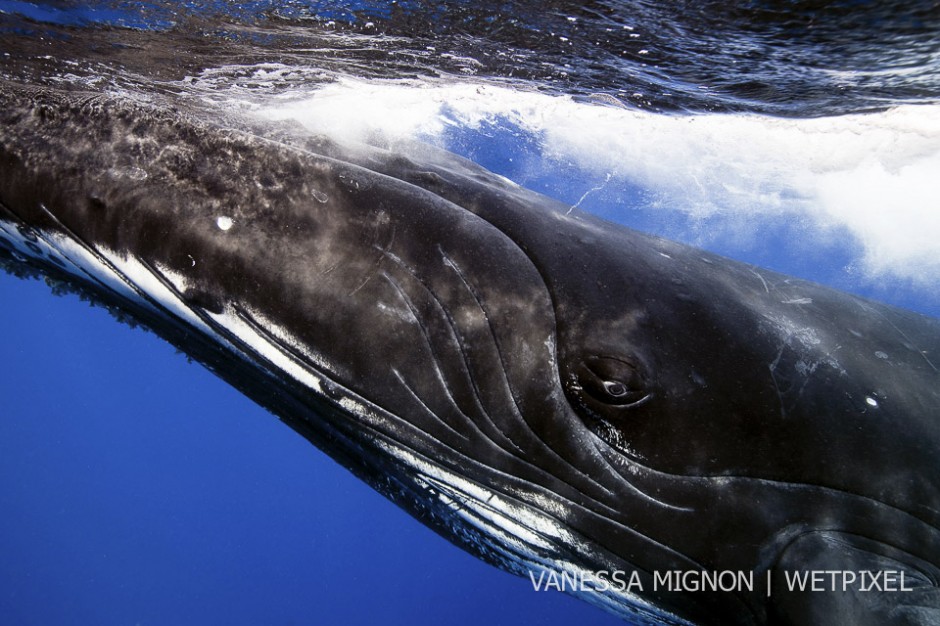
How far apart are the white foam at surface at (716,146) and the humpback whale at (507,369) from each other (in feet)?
5.71

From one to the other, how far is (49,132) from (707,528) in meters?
3.92

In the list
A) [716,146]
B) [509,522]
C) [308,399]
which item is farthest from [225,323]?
[716,146]

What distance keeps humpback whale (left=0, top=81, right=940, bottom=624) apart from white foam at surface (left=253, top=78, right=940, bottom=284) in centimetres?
174

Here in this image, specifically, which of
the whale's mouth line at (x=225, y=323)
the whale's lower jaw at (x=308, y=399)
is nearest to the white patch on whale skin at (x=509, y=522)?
the whale's lower jaw at (x=308, y=399)

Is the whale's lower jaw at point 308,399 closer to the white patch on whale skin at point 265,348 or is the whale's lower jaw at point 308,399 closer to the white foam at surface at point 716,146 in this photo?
the white patch on whale skin at point 265,348

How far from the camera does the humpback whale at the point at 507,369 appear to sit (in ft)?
8.32

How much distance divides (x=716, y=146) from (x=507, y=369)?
601 inches

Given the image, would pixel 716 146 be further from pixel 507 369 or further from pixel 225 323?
pixel 225 323

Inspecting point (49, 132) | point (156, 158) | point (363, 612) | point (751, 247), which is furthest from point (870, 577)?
point (363, 612)

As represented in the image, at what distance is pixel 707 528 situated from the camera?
262cm

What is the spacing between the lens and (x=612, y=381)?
2.60 m

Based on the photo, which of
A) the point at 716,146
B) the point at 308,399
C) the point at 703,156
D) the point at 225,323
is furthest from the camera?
the point at 703,156

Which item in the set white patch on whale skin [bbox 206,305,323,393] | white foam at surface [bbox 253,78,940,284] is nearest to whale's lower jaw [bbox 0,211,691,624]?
white patch on whale skin [bbox 206,305,323,393]

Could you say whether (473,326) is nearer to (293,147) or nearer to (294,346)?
(294,346)
